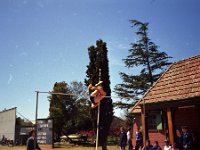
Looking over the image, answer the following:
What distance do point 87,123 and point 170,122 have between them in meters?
33.8

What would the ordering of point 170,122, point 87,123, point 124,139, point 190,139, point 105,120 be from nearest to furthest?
point 190,139 < point 170,122 < point 124,139 < point 105,120 < point 87,123

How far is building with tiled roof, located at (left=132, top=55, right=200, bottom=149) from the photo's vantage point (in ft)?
46.1

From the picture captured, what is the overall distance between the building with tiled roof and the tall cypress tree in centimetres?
1057

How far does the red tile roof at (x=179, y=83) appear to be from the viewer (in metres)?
14.2

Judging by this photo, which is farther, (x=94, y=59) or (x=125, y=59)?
(x=125, y=59)

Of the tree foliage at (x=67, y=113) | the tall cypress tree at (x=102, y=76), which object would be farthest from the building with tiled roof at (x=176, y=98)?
the tree foliage at (x=67, y=113)

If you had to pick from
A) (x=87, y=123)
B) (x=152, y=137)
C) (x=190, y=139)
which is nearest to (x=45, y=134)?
(x=190, y=139)

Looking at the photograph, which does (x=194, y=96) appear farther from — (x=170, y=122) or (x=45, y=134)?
(x=45, y=134)

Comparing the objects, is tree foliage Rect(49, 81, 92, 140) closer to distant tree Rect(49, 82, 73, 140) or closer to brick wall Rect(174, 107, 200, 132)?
distant tree Rect(49, 82, 73, 140)

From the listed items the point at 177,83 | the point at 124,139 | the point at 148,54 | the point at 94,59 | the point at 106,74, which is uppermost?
the point at 148,54

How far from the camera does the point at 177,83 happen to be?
15.7 metres

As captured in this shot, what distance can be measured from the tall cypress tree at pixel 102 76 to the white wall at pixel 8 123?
10303 mm

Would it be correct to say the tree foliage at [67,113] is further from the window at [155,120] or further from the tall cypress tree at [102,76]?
the window at [155,120]

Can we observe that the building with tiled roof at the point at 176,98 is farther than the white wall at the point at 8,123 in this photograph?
No
